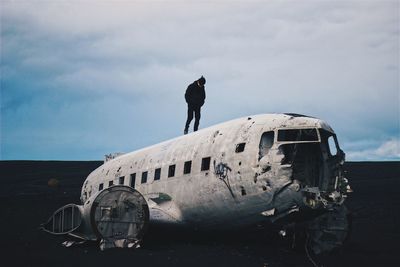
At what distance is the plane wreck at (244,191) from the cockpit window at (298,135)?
3 centimetres

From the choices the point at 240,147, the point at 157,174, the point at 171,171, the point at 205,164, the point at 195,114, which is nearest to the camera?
the point at 240,147

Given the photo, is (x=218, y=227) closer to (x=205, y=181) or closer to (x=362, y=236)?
(x=205, y=181)

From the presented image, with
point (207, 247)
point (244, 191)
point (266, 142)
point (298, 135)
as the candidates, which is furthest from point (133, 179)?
point (298, 135)

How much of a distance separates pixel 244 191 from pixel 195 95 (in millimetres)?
9336

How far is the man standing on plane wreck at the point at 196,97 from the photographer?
84.8 ft

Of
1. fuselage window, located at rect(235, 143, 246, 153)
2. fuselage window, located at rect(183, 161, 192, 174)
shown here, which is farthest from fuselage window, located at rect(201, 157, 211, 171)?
fuselage window, located at rect(235, 143, 246, 153)

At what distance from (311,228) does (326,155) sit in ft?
8.11

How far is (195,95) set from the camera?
25.9 meters

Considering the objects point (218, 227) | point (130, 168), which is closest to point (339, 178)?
point (218, 227)

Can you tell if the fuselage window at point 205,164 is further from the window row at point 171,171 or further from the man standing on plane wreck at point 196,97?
the man standing on plane wreck at point 196,97

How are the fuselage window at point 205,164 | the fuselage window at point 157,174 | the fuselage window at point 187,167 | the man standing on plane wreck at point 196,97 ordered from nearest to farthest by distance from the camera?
1. the fuselage window at point 205,164
2. the fuselage window at point 187,167
3. the fuselage window at point 157,174
4. the man standing on plane wreck at point 196,97

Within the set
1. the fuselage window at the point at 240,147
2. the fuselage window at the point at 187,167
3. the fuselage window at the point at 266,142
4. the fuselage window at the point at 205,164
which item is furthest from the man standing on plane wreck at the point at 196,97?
the fuselage window at the point at 266,142

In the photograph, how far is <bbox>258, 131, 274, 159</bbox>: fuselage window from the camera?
17.5 metres

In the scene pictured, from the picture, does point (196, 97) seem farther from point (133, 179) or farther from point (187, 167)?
point (187, 167)
